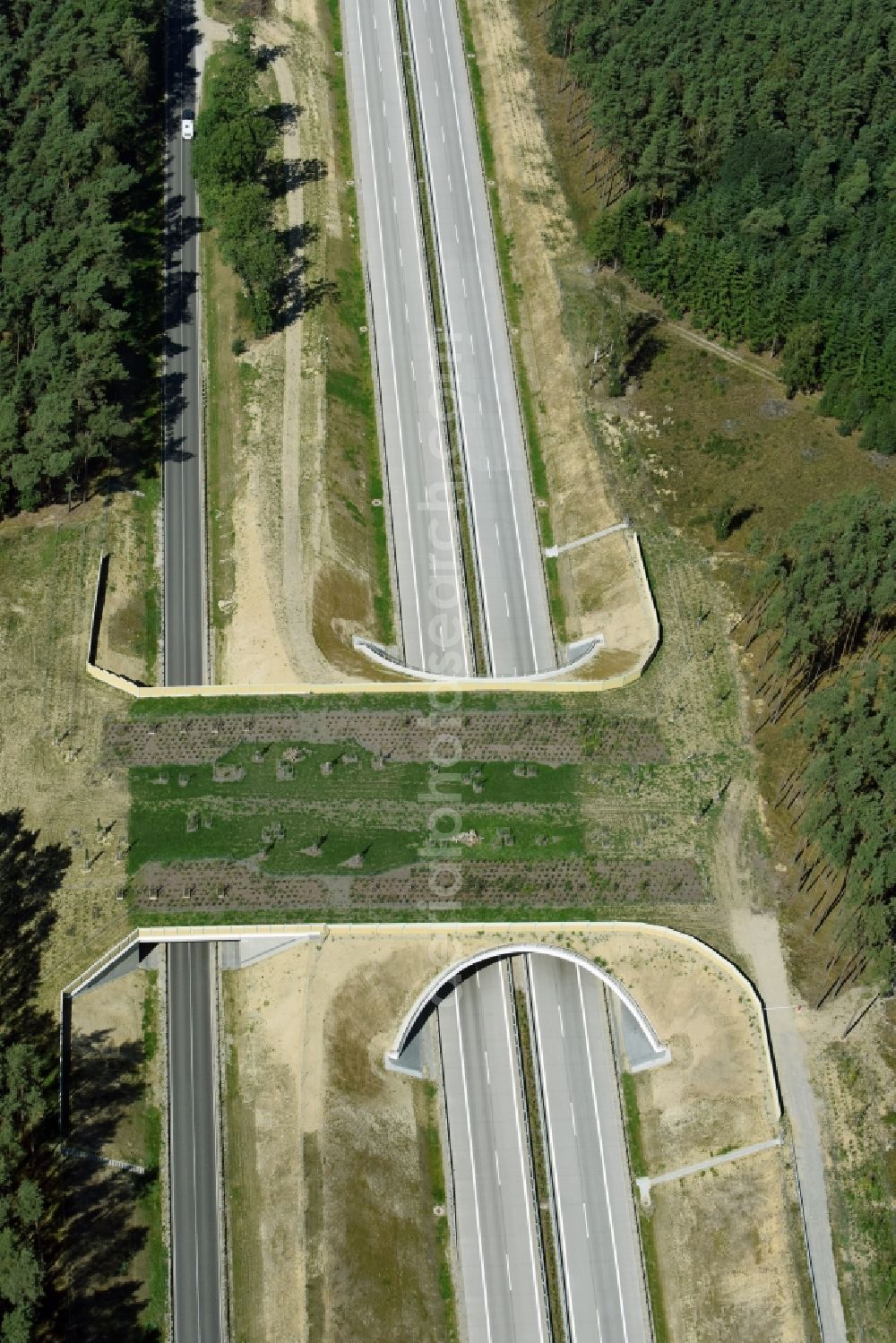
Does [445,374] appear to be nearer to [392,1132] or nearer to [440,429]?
[440,429]

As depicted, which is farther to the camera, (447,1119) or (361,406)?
(361,406)

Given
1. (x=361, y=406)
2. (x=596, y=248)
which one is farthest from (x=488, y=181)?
(x=361, y=406)

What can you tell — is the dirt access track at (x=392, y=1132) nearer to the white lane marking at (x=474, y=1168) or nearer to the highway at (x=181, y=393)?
the white lane marking at (x=474, y=1168)

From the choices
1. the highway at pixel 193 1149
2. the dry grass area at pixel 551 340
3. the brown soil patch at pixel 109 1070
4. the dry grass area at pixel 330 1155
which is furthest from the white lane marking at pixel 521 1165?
the dry grass area at pixel 551 340

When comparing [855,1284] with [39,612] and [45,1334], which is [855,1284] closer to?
[45,1334]

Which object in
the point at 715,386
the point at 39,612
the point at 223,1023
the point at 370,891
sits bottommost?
the point at 223,1023

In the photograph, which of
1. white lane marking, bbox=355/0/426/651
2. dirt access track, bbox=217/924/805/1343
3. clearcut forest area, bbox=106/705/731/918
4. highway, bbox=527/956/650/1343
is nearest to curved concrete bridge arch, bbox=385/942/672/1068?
dirt access track, bbox=217/924/805/1343

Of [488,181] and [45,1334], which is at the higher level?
[488,181]
